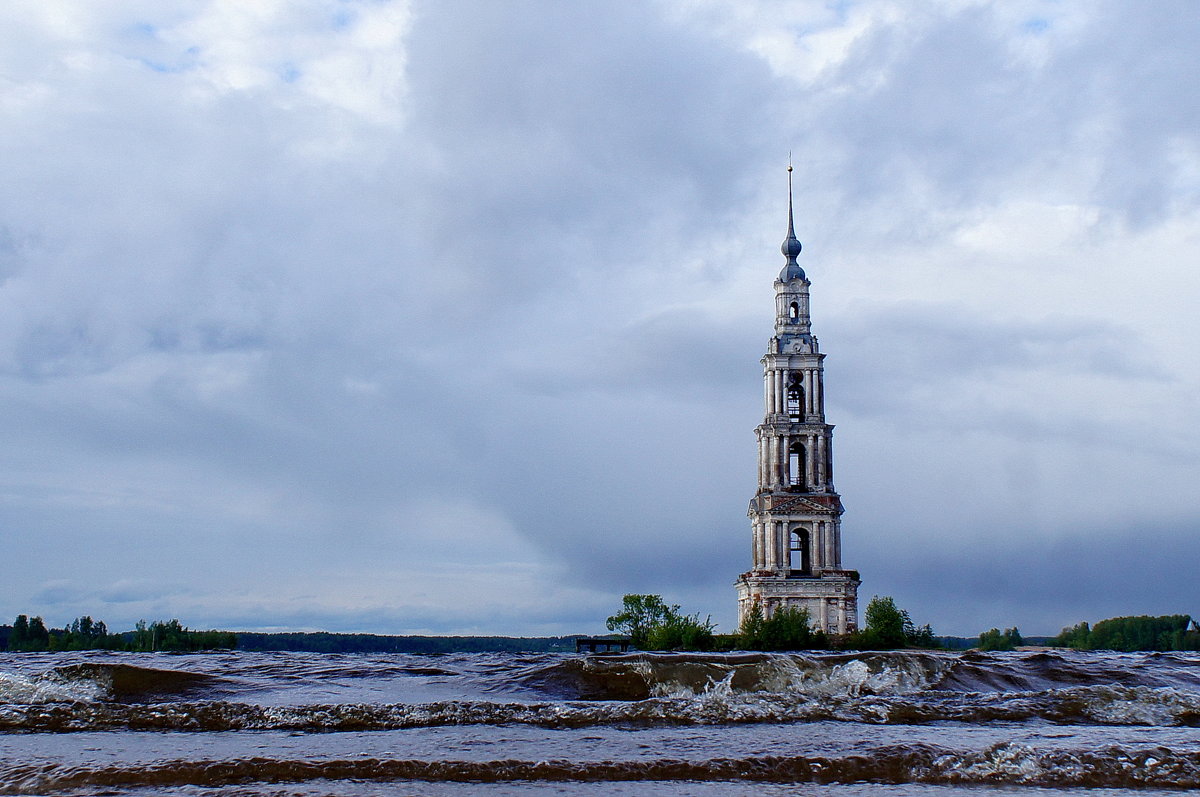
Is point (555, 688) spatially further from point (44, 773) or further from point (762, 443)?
point (762, 443)

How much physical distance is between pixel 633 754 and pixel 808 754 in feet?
7.16

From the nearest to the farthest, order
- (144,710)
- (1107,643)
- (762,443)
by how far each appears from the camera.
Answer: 1. (144,710)
2. (762,443)
3. (1107,643)

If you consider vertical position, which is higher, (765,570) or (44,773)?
(765,570)

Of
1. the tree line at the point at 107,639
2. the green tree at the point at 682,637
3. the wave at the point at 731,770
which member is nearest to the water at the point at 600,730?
the wave at the point at 731,770

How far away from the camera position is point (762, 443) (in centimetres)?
11406

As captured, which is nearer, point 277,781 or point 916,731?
point 277,781

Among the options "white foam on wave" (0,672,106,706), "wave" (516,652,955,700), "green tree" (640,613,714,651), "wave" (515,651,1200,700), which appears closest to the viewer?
"white foam on wave" (0,672,106,706)

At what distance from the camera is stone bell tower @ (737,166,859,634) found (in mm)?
106875

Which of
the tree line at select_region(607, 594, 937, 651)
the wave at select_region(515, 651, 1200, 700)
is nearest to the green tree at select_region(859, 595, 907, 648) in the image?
the tree line at select_region(607, 594, 937, 651)

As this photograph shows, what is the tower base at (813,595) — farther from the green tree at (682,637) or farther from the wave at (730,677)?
the wave at (730,677)

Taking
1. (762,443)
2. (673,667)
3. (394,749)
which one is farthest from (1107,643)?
(394,749)

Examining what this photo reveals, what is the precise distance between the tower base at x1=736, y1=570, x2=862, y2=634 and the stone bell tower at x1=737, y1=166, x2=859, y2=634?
88 mm

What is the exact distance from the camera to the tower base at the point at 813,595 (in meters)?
106

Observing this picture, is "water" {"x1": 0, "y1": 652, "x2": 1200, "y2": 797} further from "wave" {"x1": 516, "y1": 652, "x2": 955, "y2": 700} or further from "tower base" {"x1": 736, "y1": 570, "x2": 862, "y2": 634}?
"tower base" {"x1": 736, "y1": 570, "x2": 862, "y2": 634}
